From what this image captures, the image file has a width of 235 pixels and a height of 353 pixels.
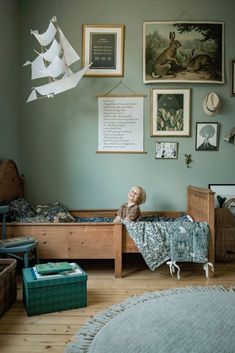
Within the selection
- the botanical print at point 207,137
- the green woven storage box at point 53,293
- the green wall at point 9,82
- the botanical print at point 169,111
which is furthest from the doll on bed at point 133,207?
the green wall at point 9,82

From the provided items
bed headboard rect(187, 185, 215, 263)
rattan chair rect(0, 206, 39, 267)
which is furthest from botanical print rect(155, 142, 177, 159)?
rattan chair rect(0, 206, 39, 267)

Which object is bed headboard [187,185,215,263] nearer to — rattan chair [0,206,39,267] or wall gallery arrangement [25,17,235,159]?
wall gallery arrangement [25,17,235,159]

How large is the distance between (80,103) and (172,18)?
1.43 metres

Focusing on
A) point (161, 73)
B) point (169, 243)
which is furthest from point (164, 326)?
point (161, 73)

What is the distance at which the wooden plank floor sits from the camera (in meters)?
1.73

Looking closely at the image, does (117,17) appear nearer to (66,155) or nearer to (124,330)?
(66,155)

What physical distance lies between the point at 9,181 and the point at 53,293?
1.52m

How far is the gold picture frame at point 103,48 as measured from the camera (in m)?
3.65

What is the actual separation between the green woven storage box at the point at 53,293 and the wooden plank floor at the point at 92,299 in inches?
1.8

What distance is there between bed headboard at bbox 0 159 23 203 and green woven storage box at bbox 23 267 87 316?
1.18m

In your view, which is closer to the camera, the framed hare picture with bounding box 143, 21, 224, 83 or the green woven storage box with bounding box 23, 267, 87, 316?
the green woven storage box with bounding box 23, 267, 87, 316

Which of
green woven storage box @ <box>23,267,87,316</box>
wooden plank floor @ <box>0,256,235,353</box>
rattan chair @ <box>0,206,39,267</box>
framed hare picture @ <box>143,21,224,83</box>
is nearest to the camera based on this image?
wooden plank floor @ <box>0,256,235,353</box>

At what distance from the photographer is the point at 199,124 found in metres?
3.70

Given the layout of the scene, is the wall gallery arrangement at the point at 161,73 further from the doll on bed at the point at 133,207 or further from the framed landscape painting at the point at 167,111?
the doll on bed at the point at 133,207
